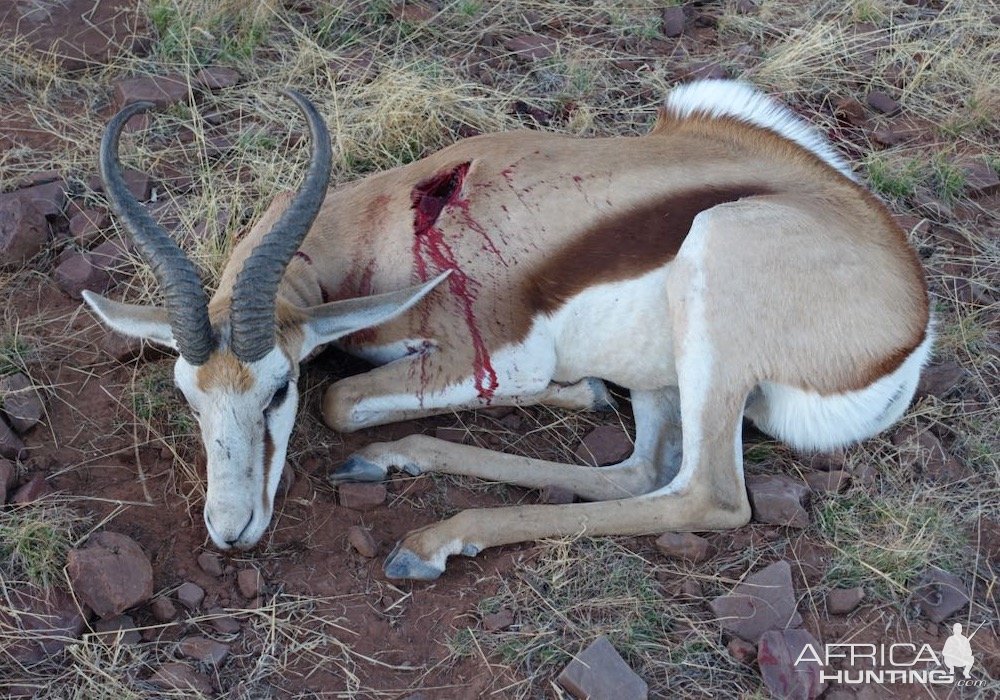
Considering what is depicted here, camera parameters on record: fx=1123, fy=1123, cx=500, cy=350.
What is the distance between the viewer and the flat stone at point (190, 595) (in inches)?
136

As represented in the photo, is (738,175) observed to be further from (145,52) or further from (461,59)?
(145,52)

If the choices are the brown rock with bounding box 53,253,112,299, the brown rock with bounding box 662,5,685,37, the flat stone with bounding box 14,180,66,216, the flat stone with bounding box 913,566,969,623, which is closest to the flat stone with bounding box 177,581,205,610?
the brown rock with bounding box 53,253,112,299

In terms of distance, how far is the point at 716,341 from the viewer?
12.6 feet

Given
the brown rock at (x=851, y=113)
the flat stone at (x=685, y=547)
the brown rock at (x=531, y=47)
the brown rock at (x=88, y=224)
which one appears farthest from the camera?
the brown rock at (x=531, y=47)

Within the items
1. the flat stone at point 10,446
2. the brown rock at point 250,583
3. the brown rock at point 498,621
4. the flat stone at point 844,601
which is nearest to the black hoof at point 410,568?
the brown rock at point 498,621

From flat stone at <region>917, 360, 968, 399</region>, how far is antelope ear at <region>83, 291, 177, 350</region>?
2869mm

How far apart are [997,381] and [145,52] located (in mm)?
4387

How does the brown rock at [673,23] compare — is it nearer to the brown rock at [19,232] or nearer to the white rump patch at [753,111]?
the white rump patch at [753,111]

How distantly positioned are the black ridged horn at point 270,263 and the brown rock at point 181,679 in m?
0.93

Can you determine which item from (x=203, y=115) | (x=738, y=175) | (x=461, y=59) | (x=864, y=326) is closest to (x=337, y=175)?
(x=203, y=115)

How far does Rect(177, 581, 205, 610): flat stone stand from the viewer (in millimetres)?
3449

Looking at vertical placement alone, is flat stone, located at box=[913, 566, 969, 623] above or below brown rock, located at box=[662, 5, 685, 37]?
below

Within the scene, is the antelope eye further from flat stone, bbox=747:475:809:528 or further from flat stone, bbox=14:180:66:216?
flat stone, bbox=14:180:66:216

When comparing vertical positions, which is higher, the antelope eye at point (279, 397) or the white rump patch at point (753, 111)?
the white rump patch at point (753, 111)
